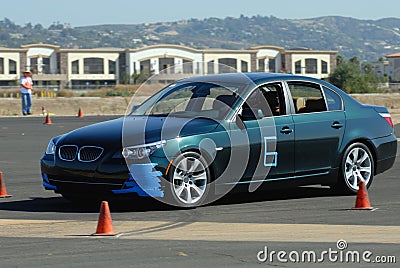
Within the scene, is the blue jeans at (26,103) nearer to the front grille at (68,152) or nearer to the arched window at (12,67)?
the front grille at (68,152)

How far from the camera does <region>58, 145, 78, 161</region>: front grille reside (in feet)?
36.2

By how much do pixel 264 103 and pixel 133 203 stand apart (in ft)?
6.91

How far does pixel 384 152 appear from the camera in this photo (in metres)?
12.7

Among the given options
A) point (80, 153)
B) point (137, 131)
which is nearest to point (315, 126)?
point (137, 131)

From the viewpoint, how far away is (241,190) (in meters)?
11.4

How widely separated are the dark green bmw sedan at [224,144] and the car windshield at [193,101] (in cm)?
2

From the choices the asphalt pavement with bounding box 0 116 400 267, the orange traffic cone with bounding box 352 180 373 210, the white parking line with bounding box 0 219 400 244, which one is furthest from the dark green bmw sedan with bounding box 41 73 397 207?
the orange traffic cone with bounding box 352 180 373 210

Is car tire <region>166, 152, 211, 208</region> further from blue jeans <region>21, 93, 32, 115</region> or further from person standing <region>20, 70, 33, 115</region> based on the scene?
blue jeans <region>21, 93, 32, 115</region>

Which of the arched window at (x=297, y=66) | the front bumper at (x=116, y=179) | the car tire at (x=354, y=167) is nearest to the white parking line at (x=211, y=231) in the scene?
the front bumper at (x=116, y=179)

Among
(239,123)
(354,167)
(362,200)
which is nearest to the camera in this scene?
(362,200)

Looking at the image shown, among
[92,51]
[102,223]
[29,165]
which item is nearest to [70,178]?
[102,223]

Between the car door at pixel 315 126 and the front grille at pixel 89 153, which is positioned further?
the car door at pixel 315 126

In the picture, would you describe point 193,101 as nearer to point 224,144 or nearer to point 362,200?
point 224,144

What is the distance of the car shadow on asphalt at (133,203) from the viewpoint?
11188 mm
